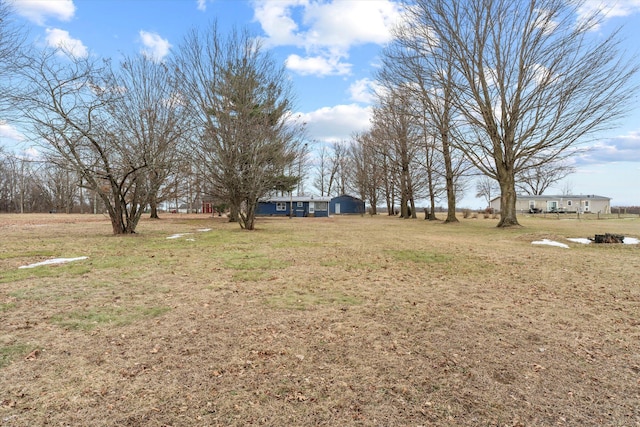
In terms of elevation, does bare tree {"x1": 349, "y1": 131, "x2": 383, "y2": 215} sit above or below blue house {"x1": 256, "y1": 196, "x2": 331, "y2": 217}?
above

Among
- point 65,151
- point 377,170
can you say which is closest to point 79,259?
point 65,151

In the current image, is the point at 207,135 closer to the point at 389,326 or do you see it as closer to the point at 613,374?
the point at 389,326

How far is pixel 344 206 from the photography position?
4966 cm

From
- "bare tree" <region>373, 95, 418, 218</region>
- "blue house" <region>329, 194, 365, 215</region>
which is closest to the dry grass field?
"bare tree" <region>373, 95, 418, 218</region>

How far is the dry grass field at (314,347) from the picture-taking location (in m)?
2.29

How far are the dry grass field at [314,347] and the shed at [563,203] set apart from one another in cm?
5229

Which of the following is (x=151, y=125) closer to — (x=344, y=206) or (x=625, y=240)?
(x=625, y=240)

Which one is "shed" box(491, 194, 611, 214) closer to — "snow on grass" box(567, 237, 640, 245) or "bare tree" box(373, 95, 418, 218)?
"bare tree" box(373, 95, 418, 218)

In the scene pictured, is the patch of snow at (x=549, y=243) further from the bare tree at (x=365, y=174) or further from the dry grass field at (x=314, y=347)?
the bare tree at (x=365, y=174)

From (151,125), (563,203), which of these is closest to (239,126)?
(151,125)

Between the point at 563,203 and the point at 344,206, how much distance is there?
33682mm

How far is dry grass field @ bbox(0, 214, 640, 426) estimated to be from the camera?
7.50 feet

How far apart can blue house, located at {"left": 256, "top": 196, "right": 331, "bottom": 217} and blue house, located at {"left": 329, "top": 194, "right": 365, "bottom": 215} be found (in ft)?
28.7

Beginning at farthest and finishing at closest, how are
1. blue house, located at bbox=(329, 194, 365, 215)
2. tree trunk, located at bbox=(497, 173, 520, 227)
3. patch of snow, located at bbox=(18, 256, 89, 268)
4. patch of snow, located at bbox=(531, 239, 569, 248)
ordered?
1. blue house, located at bbox=(329, 194, 365, 215)
2. tree trunk, located at bbox=(497, 173, 520, 227)
3. patch of snow, located at bbox=(531, 239, 569, 248)
4. patch of snow, located at bbox=(18, 256, 89, 268)
